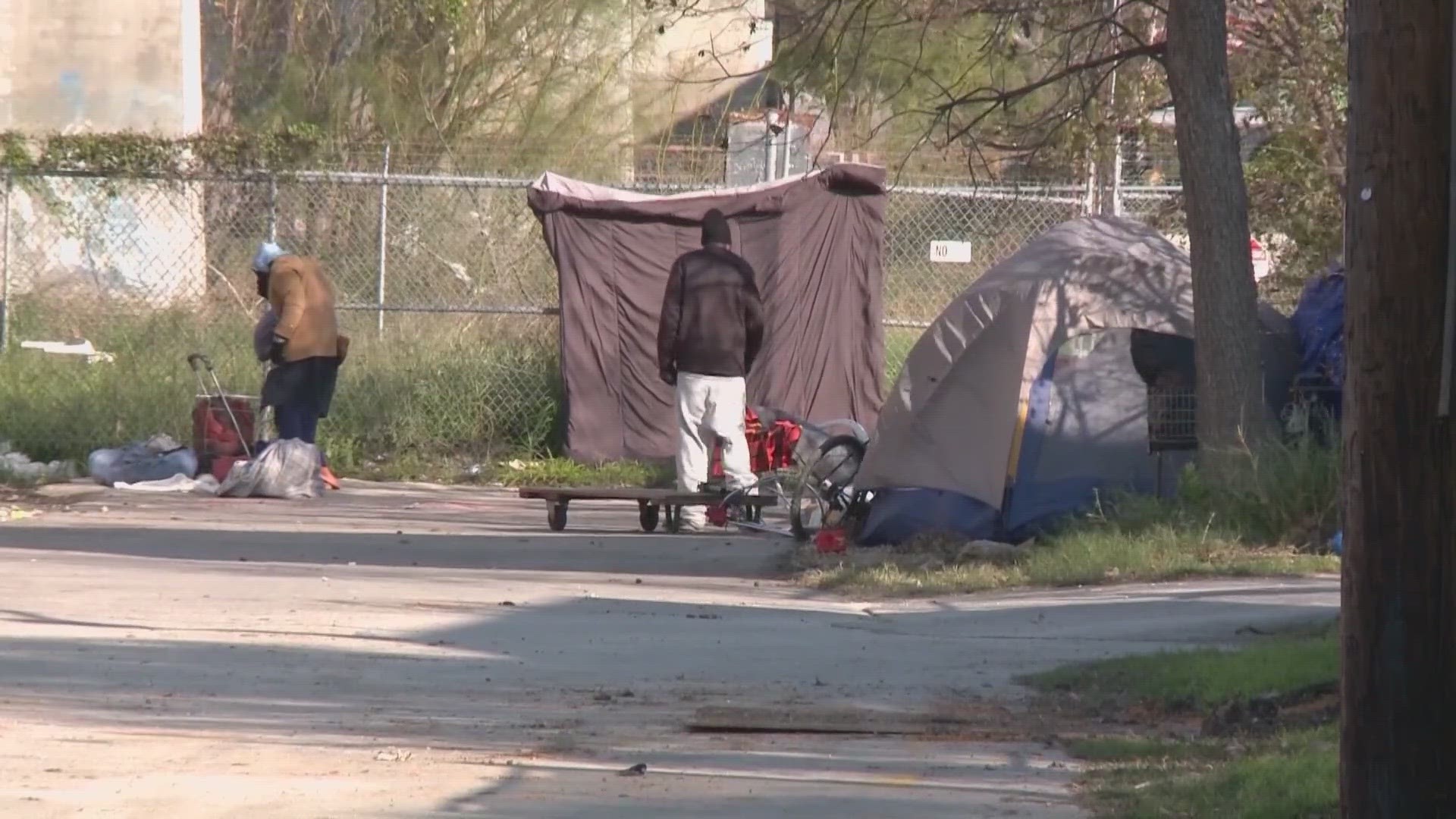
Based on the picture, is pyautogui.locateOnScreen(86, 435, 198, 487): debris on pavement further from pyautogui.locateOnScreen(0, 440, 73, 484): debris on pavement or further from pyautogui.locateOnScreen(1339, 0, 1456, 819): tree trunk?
pyautogui.locateOnScreen(1339, 0, 1456, 819): tree trunk

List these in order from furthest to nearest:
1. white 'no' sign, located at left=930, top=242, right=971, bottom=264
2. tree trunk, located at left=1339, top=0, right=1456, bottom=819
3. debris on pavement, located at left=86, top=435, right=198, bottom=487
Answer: white 'no' sign, located at left=930, top=242, right=971, bottom=264 < debris on pavement, located at left=86, top=435, right=198, bottom=487 < tree trunk, located at left=1339, top=0, right=1456, bottom=819

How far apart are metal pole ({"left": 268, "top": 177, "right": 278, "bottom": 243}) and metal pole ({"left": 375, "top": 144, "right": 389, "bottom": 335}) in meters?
0.88

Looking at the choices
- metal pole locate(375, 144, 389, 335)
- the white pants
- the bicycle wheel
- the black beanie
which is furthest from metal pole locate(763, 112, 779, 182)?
the bicycle wheel

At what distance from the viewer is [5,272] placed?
17312 millimetres

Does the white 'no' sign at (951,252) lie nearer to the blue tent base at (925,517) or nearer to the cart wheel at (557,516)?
the cart wheel at (557,516)

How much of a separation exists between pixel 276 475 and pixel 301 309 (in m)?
1.23

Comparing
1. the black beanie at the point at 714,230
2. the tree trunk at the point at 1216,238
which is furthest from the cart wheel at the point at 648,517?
the tree trunk at the point at 1216,238

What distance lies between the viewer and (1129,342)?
40.4 ft

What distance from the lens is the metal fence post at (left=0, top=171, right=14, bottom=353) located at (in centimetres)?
1723

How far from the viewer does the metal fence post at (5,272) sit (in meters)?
17.2

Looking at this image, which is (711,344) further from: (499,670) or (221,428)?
(499,670)

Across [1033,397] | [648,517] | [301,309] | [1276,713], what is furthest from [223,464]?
[1276,713]

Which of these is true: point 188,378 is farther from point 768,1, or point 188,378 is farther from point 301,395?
point 768,1

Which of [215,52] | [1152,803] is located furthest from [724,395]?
[215,52]
